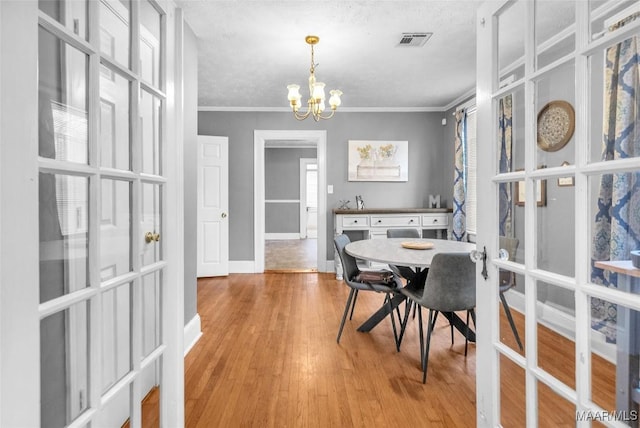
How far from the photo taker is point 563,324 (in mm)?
984

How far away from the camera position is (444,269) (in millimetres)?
1901

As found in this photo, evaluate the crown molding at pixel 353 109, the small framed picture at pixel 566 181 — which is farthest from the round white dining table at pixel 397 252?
the crown molding at pixel 353 109

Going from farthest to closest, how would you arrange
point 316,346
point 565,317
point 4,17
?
point 316,346 → point 565,317 → point 4,17

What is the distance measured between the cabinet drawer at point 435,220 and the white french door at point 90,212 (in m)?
3.97

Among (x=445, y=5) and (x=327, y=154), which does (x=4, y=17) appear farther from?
(x=327, y=154)

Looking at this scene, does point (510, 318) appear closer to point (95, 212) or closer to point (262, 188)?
point (95, 212)

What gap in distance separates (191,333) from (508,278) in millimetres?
2176

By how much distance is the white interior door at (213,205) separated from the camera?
4547mm

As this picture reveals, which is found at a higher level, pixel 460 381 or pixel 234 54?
pixel 234 54

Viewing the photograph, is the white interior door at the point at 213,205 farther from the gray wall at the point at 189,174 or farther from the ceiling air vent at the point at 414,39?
the ceiling air vent at the point at 414,39

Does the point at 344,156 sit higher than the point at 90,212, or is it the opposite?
the point at 344,156

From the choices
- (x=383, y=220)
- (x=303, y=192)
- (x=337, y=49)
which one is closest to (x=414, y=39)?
(x=337, y=49)

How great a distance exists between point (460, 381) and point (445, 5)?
99.1 inches

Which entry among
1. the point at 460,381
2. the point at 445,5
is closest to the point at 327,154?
the point at 445,5
